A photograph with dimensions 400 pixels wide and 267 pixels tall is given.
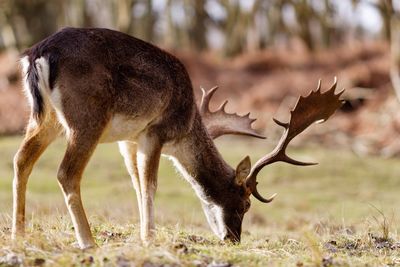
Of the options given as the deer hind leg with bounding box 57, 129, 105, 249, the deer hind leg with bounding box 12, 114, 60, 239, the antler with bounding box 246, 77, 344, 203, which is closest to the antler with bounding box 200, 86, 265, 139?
the antler with bounding box 246, 77, 344, 203

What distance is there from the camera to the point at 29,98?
26.6 feet

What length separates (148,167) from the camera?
852 cm

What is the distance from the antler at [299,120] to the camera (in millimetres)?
9305

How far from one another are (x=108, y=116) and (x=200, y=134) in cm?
176

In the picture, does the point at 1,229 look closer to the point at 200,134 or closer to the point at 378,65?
the point at 200,134

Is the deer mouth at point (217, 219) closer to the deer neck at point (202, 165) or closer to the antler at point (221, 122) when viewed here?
the deer neck at point (202, 165)

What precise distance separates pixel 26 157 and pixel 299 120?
3.17m

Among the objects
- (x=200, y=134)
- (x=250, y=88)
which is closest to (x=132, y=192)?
(x=200, y=134)

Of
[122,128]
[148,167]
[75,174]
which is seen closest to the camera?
[75,174]

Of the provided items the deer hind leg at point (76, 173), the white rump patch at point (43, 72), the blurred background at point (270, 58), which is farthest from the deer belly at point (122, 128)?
the blurred background at point (270, 58)

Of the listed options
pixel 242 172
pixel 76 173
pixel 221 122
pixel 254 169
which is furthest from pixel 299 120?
pixel 76 173

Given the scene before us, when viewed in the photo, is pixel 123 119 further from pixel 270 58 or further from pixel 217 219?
pixel 270 58

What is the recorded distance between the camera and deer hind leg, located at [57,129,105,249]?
755cm

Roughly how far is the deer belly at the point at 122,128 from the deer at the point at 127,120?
0.01 m
